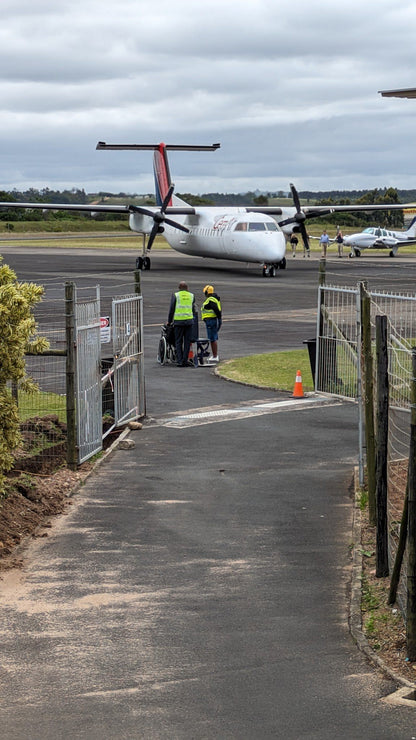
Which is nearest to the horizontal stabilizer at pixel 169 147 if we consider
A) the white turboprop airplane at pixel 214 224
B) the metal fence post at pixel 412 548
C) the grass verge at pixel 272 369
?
the white turboprop airplane at pixel 214 224

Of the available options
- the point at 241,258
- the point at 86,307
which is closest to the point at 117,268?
the point at 241,258

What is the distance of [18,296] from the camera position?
9.71 metres

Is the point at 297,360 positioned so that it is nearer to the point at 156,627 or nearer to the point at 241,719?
the point at 156,627

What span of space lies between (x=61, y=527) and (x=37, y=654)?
11.0ft

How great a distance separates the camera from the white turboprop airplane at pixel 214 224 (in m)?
50.8

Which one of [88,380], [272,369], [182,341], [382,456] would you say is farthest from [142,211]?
[382,456]

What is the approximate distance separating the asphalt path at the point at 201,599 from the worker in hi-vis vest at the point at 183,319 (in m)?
5.91

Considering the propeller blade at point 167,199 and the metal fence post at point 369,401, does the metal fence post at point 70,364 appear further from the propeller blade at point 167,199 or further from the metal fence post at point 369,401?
the propeller blade at point 167,199

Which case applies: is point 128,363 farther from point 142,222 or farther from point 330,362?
point 142,222

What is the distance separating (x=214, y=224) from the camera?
5531cm

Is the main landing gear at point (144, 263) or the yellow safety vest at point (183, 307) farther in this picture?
the main landing gear at point (144, 263)

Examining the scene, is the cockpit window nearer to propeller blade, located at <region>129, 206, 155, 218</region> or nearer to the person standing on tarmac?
propeller blade, located at <region>129, 206, 155, 218</region>

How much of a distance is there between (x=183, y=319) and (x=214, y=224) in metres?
33.1

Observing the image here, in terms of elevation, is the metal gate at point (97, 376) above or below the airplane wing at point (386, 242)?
below
